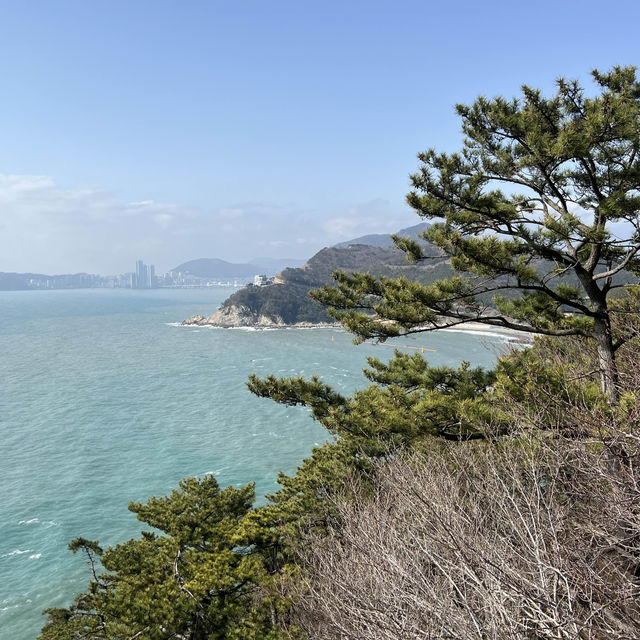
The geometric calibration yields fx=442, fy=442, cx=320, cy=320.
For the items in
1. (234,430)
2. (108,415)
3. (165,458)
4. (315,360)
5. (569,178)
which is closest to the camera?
(569,178)

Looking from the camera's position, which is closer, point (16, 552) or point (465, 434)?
point (465, 434)

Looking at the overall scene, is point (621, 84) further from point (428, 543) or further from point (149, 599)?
point (149, 599)

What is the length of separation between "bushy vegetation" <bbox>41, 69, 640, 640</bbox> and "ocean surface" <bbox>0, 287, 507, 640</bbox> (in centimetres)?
702

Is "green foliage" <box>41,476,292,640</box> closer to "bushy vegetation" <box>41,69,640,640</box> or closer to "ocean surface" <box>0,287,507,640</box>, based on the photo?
"bushy vegetation" <box>41,69,640,640</box>

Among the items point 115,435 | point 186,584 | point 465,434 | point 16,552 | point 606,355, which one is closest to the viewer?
point 606,355

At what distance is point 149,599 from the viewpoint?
21.6 ft

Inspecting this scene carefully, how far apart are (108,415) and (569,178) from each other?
107ft

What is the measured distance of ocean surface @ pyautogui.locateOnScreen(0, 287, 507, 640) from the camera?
16.5 metres

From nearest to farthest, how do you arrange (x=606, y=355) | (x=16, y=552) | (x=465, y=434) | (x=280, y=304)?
(x=606, y=355) → (x=465, y=434) → (x=16, y=552) → (x=280, y=304)

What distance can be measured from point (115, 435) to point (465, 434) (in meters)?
26.3

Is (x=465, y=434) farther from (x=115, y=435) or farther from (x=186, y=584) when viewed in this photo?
(x=115, y=435)

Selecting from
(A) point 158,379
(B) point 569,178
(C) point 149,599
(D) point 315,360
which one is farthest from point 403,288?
(D) point 315,360

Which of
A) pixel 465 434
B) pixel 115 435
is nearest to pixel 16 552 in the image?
pixel 115 435

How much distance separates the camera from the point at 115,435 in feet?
91.6
